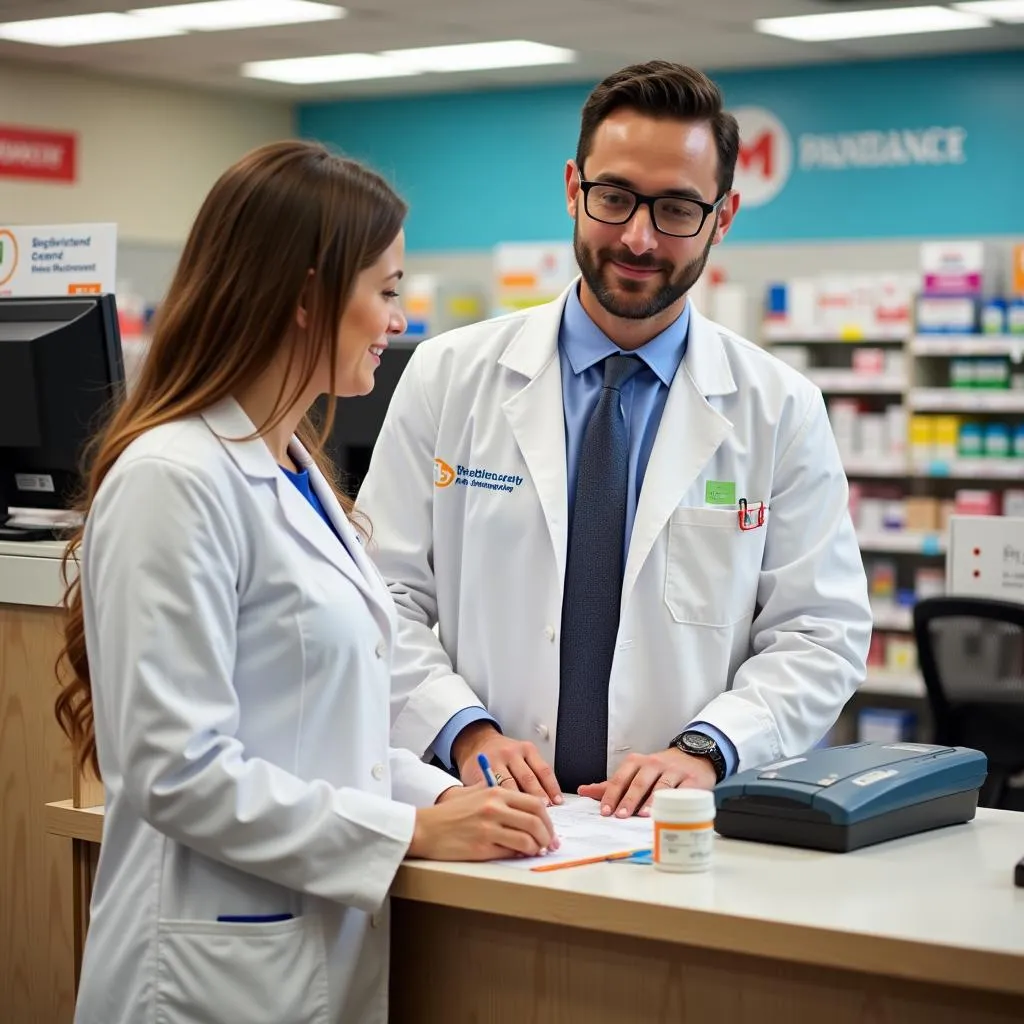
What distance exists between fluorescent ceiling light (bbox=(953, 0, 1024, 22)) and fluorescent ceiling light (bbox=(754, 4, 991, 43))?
65mm

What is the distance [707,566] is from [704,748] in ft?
1.01

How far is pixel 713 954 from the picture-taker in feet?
5.84

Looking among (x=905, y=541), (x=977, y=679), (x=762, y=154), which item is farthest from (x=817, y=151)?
(x=977, y=679)

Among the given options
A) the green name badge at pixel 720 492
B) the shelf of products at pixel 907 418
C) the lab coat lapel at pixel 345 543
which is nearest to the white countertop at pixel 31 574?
the lab coat lapel at pixel 345 543

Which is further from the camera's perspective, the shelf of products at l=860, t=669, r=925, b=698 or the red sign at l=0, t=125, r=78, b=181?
the red sign at l=0, t=125, r=78, b=181

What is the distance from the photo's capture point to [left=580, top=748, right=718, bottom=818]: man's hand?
216 centimetres

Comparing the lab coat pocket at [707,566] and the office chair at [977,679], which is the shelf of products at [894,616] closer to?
the office chair at [977,679]

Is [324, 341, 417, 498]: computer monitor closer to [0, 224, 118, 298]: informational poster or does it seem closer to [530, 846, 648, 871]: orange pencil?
[0, 224, 118, 298]: informational poster

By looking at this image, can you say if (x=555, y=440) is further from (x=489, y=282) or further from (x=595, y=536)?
(x=489, y=282)

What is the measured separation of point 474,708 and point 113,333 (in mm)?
1344

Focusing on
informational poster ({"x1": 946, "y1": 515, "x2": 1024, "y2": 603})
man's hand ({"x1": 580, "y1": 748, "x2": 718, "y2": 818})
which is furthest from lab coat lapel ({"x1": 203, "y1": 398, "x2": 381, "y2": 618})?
informational poster ({"x1": 946, "y1": 515, "x2": 1024, "y2": 603})

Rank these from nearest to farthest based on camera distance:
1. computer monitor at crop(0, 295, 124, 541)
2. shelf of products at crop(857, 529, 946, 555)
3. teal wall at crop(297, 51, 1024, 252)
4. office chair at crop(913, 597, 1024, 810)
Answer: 1. computer monitor at crop(0, 295, 124, 541)
2. office chair at crop(913, 597, 1024, 810)
3. shelf of products at crop(857, 529, 946, 555)
4. teal wall at crop(297, 51, 1024, 252)

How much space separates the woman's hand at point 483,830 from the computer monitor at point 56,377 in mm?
1553

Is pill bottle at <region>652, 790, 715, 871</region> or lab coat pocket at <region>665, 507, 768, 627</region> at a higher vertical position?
lab coat pocket at <region>665, 507, 768, 627</region>
